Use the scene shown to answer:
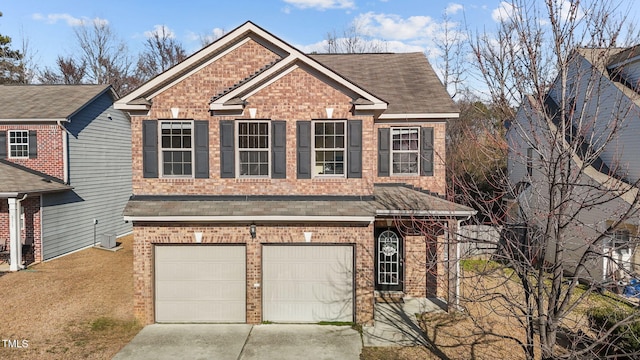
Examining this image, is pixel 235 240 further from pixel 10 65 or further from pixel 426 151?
pixel 10 65

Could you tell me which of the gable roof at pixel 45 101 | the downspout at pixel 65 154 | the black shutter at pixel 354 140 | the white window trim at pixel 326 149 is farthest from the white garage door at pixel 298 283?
the gable roof at pixel 45 101

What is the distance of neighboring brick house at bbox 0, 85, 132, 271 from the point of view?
17.0 meters

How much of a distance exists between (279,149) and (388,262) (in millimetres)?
5436

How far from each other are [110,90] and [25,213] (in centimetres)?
824


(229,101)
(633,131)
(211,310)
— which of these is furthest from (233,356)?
(633,131)

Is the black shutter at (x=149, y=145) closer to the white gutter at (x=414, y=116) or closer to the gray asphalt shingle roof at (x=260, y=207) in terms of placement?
the gray asphalt shingle roof at (x=260, y=207)

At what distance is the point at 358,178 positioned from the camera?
11180 mm

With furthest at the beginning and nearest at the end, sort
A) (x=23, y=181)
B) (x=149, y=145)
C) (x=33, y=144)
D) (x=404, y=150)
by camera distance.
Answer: (x=33, y=144) → (x=23, y=181) → (x=404, y=150) → (x=149, y=145)

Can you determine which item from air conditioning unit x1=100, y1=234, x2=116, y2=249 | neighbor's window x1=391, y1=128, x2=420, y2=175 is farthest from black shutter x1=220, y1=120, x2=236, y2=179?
air conditioning unit x1=100, y1=234, x2=116, y2=249

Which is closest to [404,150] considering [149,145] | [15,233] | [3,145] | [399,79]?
[399,79]

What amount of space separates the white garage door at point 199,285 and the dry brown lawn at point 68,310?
1.12 meters

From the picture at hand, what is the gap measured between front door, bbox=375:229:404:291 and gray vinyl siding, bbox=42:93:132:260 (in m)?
11.1

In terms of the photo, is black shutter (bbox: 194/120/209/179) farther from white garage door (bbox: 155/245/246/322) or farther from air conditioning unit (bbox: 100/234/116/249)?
air conditioning unit (bbox: 100/234/116/249)

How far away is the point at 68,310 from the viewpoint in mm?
11836
